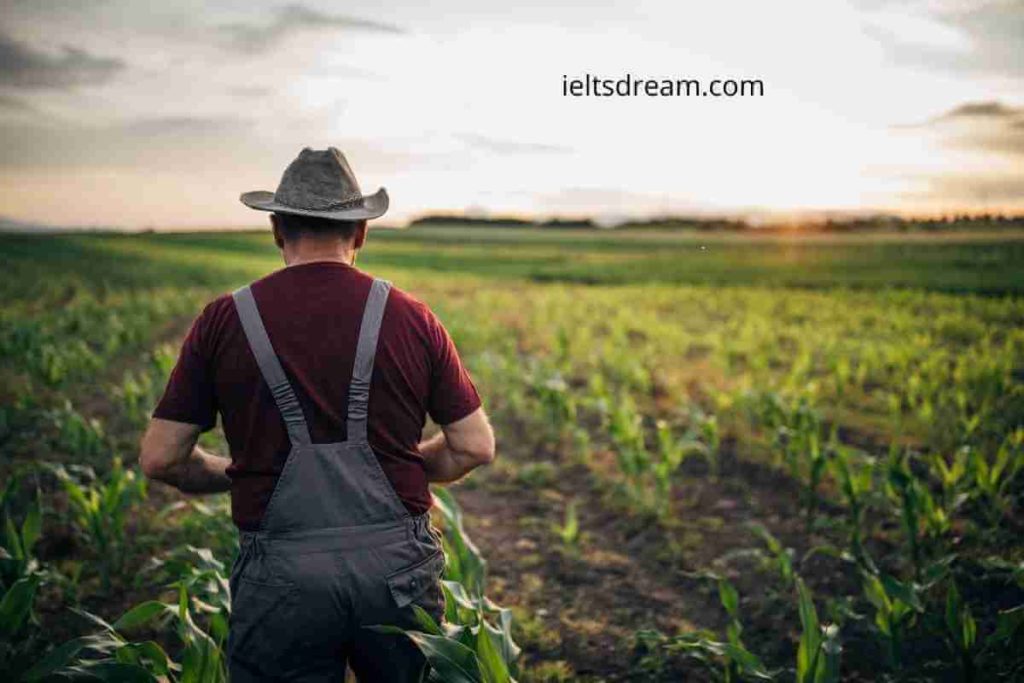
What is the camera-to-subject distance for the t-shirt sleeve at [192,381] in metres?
2.21

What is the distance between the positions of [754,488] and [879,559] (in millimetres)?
1683

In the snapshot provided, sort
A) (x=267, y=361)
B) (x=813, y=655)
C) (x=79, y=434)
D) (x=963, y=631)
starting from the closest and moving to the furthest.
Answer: (x=267, y=361)
(x=813, y=655)
(x=963, y=631)
(x=79, y=434)

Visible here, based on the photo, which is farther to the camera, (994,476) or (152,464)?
(994,476)

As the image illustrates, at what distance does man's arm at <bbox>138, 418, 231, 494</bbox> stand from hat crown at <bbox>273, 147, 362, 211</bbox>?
2.49 ft

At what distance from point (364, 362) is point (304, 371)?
17cm

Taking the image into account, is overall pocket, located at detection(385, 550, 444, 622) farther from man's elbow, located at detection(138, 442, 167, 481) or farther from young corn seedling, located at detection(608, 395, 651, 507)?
young corn seedling, located at detection(608, 395, 651, 507)

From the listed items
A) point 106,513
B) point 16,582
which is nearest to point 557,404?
point 106,513

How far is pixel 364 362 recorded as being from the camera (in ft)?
7.22

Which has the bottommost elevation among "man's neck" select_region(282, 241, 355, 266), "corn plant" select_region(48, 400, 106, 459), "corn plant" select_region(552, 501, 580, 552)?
"corn plant" select_region(552, 501, 580, 552)

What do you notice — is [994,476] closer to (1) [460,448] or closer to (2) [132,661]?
(1) [460,448]

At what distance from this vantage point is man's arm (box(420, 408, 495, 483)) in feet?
8.05

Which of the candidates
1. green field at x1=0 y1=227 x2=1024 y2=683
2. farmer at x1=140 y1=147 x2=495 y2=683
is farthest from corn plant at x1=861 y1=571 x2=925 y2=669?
farmer at x1=140 y1=147 x2=495 y2=683

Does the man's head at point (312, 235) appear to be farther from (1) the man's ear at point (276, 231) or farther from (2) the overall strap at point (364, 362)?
(2) the overall strap at point (364, 362)

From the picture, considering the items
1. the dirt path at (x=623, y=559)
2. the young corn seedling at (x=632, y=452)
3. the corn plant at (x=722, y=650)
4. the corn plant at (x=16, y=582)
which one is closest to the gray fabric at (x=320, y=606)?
the corn plant at (x=722, y=650)
